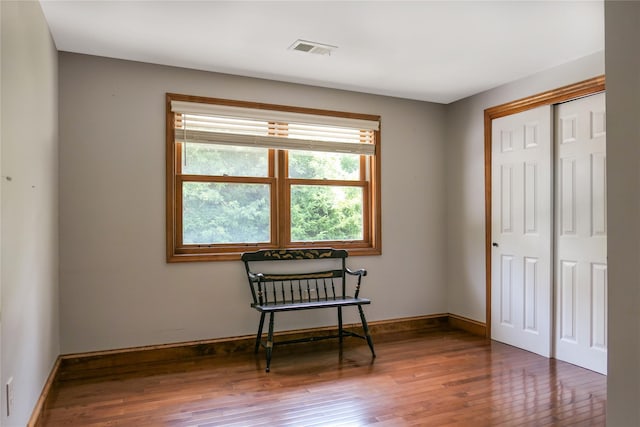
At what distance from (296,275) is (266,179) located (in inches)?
34.4

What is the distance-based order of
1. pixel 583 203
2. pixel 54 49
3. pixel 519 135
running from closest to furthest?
pixel 54 49 → pixel 583 203 → pixel 519 135

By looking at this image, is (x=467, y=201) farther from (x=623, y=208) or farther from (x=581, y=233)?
(x=623, y=208)

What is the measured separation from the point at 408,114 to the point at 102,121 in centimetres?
280

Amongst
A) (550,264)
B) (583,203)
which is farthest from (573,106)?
(550,264)

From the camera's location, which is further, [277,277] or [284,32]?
[277,277]

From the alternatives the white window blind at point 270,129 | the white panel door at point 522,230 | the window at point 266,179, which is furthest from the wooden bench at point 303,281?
the white panel door at point 522,230

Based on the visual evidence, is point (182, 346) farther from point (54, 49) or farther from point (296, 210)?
point (54, 49)

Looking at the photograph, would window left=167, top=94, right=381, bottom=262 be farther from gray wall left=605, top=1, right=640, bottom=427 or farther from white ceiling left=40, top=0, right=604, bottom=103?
gray wall left=605, top=1, right=640, bottom=427

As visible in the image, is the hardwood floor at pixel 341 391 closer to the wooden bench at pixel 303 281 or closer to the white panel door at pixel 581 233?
the white panel door at pixel 581 233

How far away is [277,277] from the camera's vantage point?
148 inches

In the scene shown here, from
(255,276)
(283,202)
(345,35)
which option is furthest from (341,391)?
(345,35)

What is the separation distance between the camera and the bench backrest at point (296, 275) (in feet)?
12.3

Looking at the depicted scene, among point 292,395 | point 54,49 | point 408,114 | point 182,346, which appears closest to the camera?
point 292,395

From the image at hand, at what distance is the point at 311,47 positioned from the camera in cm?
312
